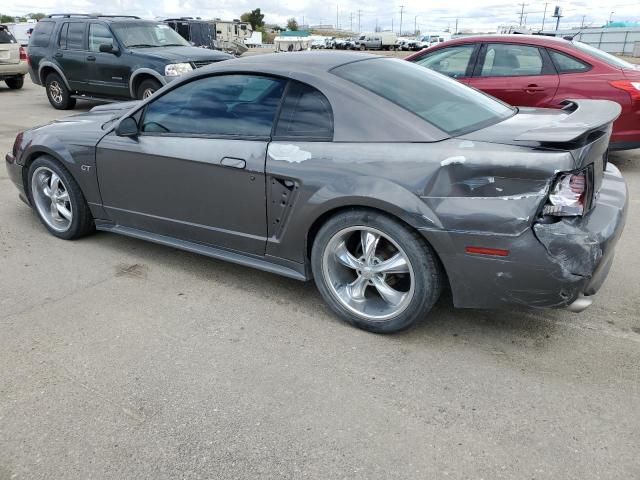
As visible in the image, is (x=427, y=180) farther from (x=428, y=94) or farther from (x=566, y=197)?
(x=428, y=94)

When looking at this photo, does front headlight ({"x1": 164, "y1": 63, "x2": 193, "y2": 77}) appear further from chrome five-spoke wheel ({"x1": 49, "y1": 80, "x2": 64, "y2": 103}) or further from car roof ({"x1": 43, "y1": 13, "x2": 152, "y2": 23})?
chrome five-spoke wheel ({"x1": 49, "y1": 80, "x2": 64, "y2": 103})

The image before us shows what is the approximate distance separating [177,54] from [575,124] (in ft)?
28.3

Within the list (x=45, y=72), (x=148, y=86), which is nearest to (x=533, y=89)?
(x=148, y=86)

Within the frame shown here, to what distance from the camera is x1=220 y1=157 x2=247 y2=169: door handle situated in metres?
3.29

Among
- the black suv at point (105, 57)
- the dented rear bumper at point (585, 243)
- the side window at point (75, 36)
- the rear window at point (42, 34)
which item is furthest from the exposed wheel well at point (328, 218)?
the rear window at point (42, 34)

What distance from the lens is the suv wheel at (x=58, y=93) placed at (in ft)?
37.7

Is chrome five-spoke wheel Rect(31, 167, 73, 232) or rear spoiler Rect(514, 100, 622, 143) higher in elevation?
rear spoiler Rect(514, 100, 622, 143)

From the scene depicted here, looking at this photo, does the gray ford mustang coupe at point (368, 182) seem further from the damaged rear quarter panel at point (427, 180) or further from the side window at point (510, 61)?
the side window at point (510, 61)

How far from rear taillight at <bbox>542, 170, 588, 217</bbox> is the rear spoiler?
19cm

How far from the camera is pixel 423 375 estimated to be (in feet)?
9.02

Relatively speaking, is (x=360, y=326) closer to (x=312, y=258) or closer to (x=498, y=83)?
(x=312, y=258)

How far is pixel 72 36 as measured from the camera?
11.1 metres

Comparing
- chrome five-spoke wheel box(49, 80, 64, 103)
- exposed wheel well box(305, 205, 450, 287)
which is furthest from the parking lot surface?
chrome five-spoke wheel box(49, 80, 64, 103)

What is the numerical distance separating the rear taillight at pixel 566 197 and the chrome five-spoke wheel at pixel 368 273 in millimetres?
749
